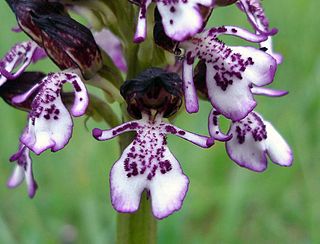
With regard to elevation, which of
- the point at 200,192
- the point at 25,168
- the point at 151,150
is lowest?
the point at 200,192

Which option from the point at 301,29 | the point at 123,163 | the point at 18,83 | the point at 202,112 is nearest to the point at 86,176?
the point at 202,112

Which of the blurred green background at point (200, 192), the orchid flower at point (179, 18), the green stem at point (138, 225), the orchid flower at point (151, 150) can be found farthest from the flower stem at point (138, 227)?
the blurred green background at point (200, 192)

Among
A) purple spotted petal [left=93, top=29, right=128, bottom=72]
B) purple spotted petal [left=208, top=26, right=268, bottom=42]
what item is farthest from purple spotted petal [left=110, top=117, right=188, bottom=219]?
purple spotted petal [left=93, top=29, right=128, bottom=72]

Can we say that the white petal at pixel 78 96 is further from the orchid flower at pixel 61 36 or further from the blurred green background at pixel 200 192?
the blurred green background at pixel 200 192

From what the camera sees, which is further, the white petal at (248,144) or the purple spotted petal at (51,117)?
the white petal at (248,144)

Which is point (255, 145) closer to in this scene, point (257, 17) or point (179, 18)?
point (257, 17)

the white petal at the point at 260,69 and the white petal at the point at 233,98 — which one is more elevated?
the white petal at the point at 260,69

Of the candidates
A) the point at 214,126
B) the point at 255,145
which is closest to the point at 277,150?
the point at 255,145

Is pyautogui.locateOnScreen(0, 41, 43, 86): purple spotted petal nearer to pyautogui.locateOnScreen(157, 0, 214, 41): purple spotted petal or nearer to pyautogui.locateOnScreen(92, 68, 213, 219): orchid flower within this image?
pyautogui.locateOnScreen(92, 68, 213, 219): orchid flower
